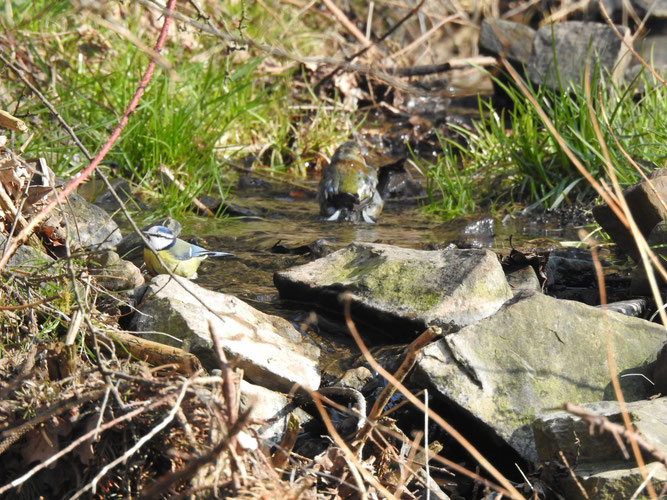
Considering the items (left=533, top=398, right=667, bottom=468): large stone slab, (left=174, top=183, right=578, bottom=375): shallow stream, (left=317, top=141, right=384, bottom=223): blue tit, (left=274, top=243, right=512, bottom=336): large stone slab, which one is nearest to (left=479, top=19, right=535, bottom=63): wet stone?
(left=174, top=183, right=578, bottom=375): shallow stream

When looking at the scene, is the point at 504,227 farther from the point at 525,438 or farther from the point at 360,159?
the point at 525,438

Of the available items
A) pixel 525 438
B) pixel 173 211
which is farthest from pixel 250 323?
pixel 173 211

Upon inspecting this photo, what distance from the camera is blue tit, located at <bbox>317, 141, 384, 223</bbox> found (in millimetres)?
6082

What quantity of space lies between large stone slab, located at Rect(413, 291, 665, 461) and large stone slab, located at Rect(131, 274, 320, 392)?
1.68 ft

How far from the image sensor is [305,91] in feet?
30.5

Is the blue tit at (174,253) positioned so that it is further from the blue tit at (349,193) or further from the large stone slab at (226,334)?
the blue tit at (349,193)

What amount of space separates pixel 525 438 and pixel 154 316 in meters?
1.45

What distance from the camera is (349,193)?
19.8ft

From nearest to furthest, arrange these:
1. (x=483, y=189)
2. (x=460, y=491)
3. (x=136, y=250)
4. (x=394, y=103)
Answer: (x=460, y=491) < (x=136, y=250) < (x=483, y=189) < (x=394, y=103)

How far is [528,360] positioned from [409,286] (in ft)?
2.60

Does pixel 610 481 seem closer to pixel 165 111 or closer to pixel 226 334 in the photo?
pixel 226 334

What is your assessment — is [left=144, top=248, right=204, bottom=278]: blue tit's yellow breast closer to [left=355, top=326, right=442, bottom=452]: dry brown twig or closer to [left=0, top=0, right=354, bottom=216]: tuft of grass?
[left=0, top=0, right=354, bottom=216]: tuft of grass

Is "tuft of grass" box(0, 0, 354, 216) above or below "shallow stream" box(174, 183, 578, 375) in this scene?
A: above

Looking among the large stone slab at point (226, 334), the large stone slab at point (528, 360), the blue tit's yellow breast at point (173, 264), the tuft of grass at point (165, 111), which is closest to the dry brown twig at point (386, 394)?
the large stone slab at point (528, 360)
